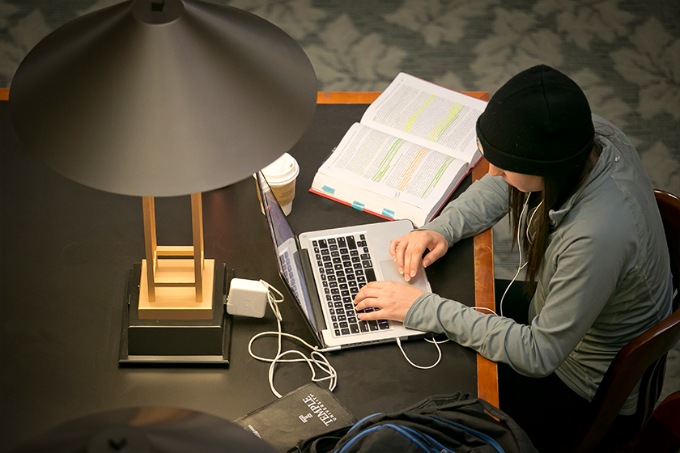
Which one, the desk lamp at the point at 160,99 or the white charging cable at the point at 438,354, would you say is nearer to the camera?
the desk lamp at the point at 160,99

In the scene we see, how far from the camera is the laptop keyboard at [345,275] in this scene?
6.46 ft

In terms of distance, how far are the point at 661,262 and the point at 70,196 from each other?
1308mm

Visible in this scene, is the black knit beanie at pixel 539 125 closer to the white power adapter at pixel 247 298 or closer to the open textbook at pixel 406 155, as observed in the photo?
the open textbook at pixel 406 155

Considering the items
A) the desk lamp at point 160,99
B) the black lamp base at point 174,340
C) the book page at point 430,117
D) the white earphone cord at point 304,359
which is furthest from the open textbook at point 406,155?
the desk lamp at point 160,99

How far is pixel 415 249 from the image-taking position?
206 cm

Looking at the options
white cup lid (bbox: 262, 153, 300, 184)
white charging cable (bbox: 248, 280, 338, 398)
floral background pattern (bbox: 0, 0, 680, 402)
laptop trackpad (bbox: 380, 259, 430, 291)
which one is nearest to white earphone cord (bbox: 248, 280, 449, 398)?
white charging cable (bbox: 248, 280, 338, 398)

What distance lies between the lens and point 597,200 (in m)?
1.87

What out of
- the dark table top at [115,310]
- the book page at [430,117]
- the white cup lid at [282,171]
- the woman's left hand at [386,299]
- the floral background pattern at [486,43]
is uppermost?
the white cup lid at [282,171]

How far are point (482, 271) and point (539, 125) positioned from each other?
456mm

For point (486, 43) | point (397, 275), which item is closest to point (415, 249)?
point (397, 275)

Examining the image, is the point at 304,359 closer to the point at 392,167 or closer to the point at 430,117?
the point at 392,167

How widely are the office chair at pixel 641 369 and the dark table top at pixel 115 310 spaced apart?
275 millimetres

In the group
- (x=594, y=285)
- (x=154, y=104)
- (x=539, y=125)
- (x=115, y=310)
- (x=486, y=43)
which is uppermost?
(x=154, y=104)

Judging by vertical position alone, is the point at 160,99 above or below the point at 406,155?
above
